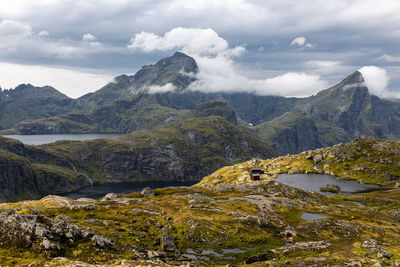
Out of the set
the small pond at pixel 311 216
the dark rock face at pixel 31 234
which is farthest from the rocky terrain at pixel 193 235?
the small pond at pixel 311 216

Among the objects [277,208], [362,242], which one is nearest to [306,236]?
[362,242]

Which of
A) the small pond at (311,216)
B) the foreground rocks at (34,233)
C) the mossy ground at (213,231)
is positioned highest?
the foreground rocks at (34,233)

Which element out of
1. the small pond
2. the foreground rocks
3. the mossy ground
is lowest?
the small pond

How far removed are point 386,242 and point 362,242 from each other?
1083 centimetres

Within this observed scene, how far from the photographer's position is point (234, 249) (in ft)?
221

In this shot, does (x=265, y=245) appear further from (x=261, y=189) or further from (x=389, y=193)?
(x=389, y=193)

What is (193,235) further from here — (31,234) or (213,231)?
(31,234)

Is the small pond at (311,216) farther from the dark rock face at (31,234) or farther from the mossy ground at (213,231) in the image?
the dark rock face at (31,234)

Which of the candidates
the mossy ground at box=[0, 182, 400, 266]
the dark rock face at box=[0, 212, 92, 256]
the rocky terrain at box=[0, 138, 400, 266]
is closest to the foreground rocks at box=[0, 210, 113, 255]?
the dark rock face at box=[0, 212, 92, 256]

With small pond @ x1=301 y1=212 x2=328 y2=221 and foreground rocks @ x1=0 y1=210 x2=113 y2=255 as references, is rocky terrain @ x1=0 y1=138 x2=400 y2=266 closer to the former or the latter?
foreground rocks @ x1=0 y1=210 x2=113 y2=255

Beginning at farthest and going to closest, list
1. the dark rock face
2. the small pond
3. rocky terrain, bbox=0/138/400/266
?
the small pond → rocky terrain, bbox=0/138/400/266 → the dark rock face

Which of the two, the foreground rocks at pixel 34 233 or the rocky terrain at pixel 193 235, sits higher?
the foreground rocks at pixel 34 233

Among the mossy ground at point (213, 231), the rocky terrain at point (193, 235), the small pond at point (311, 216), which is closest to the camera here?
the rocky terrain at point (193, 235)

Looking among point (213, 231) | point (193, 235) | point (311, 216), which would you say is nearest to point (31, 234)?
point (193, 235)
